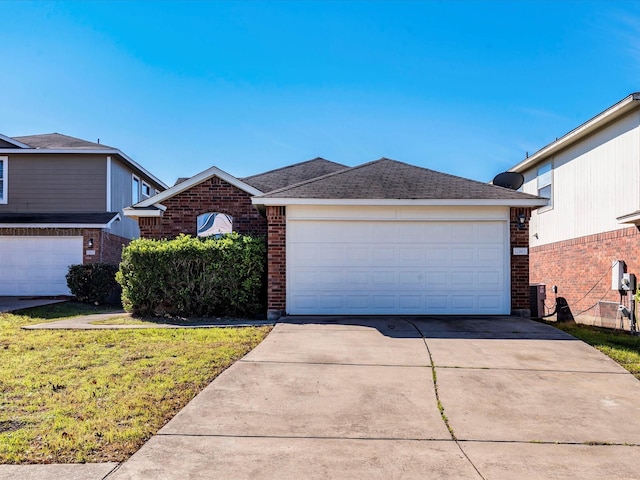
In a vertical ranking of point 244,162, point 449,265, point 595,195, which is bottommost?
point 449,265

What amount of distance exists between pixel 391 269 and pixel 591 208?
21.6ft

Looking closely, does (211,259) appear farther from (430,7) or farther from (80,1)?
(430,7)

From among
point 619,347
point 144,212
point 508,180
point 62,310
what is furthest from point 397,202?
point 62,310

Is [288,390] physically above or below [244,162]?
below

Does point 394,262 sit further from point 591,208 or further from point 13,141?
point 13,141

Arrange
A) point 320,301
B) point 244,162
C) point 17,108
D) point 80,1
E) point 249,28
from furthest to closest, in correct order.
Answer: point 244,162 → point 17,108 → point 249,28 → point 320,301 → point 80,1

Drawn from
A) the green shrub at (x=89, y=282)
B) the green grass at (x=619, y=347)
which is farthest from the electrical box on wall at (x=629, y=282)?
the green shrub at (x=89, y=282)

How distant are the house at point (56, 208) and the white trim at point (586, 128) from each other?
1464cm

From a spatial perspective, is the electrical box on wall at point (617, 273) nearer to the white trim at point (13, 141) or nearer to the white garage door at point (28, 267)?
the white garage door at point (28, 267)

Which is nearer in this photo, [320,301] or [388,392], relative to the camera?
[388,392]

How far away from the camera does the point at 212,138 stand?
16.6 meters

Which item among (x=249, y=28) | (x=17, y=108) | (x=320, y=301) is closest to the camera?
(x=320, y=301)

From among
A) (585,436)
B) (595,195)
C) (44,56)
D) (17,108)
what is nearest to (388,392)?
(585,436)

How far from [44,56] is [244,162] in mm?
8583
